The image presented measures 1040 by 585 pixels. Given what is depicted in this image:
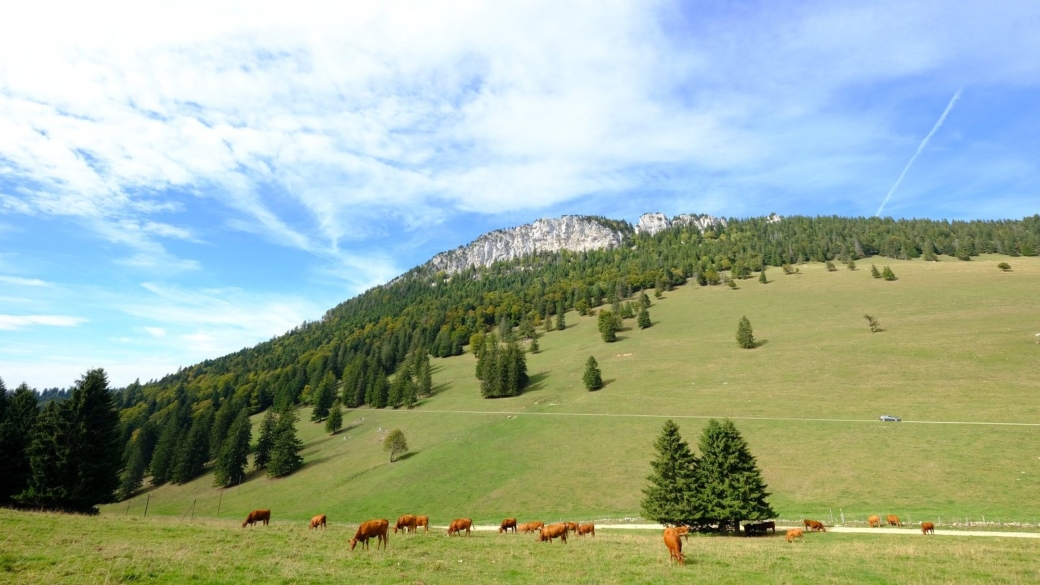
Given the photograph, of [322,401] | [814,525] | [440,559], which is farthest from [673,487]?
[322,401]

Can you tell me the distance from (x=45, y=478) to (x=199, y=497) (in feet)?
154

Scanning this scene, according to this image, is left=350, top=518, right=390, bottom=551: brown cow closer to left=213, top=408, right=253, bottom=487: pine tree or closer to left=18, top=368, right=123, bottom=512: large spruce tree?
left=18, top=368, right=123, bottom=512: large spruce tree

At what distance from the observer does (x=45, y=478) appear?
1457 inches

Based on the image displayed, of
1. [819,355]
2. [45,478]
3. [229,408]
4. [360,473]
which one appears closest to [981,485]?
[819,355]

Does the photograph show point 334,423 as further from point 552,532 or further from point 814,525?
point 814,525

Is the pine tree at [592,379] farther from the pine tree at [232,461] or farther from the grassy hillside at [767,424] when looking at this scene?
the pine tree at [232,461]

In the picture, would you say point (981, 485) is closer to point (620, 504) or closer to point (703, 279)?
point (620, 504)

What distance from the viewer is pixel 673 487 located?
31.8m

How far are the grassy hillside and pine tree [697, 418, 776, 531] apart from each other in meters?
12.0

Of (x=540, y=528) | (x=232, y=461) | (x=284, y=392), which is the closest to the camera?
(x=540, y=528)

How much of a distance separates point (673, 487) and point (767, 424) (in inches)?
1410

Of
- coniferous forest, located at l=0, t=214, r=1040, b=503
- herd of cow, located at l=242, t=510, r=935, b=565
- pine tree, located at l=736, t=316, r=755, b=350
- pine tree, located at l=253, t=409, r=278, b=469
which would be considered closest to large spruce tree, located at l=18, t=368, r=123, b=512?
coniferous forest, located at l=0, t=214, r=1040, b=503

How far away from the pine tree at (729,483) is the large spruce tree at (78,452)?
164ft

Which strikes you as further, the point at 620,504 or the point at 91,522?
the point at 620,504
